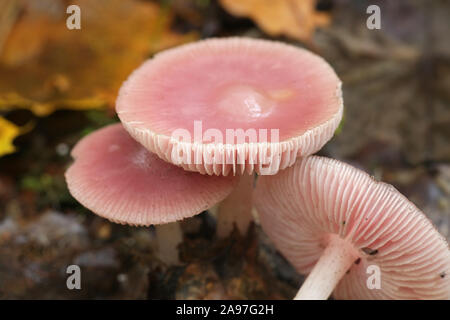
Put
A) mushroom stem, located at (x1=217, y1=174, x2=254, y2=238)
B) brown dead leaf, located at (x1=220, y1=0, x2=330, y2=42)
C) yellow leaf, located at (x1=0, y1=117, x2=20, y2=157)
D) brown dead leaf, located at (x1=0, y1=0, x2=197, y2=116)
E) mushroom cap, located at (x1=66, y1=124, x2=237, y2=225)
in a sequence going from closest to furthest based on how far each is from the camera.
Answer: mushroom cap, located at (x1=66, y1=124, x2=237, y2=225), mushroom stem, located at (x1=217, y1=174, x2=254, y2=238), yellow leaf, located at (x1=0, y1=117, x2=20, y2=157), brown dead leaf, located at (x1=0, y1=0, x2=197, y2=116), brown dead leaf, located at (x1=220, y1=0, x2=330, y2=42)

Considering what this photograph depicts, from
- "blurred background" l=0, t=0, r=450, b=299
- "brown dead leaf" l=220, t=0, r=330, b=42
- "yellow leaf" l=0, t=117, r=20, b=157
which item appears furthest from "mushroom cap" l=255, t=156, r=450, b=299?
"yellow leaf" l=0, t=117, r=20, b=157

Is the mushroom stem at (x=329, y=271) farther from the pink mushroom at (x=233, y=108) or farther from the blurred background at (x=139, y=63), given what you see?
the blurred background at (x=139, y=63)

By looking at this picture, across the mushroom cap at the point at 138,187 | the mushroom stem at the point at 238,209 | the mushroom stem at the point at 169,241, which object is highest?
the mushroom cap at the point at 138,187

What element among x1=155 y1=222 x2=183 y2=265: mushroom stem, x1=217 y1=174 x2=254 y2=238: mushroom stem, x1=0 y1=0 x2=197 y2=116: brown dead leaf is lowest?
x1=155 y1=222 x2=183 y2=265: mushroom stem

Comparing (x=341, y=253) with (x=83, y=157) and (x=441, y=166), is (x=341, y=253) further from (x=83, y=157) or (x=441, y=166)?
(x=441, y=166)

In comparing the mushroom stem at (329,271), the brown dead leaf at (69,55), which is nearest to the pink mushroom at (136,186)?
the mushroom stem at (329,271)

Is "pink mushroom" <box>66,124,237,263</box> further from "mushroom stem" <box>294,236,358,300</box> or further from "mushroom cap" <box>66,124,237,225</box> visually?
"mushroom stem" <box>294,236,358,300</box>
